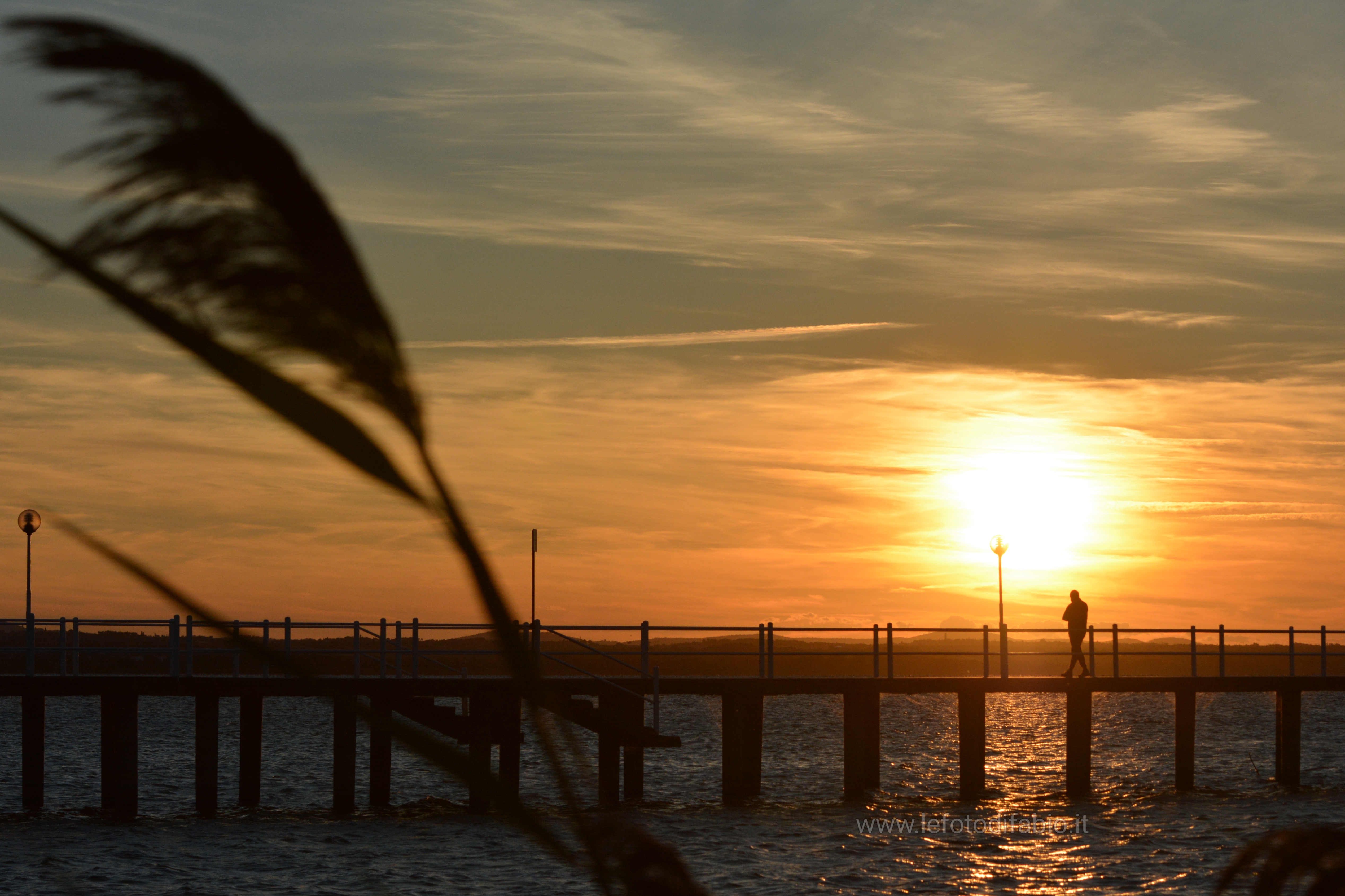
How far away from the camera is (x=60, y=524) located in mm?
1342

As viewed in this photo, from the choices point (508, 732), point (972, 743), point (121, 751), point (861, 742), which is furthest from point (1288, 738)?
point (121, 751)

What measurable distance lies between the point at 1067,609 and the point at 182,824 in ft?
53.6

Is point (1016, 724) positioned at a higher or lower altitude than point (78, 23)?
lower

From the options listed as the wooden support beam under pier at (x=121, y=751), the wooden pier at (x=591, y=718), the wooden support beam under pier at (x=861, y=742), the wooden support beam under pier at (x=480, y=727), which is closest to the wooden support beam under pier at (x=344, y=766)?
the wooden pier at (x=591, y=718)

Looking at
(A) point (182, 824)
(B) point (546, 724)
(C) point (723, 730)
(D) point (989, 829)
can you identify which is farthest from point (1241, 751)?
(B) point (546, 724)

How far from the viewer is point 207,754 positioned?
25.1m

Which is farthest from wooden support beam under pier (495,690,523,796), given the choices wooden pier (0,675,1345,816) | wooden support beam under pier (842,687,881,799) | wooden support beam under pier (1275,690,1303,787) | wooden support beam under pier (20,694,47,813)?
wooden support beam under pier (1275,690,1303,787)

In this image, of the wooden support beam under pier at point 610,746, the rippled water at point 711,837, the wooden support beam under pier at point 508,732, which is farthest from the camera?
the wooden support beam under pier at point 508,732

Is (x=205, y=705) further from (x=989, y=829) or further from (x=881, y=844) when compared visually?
(x=989, y=829)

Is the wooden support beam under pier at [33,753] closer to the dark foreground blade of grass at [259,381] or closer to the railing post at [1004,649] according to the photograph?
the railing post at [1004,649]

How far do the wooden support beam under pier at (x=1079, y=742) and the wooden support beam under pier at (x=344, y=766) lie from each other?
12.9 m

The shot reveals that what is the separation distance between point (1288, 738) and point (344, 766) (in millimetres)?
19800

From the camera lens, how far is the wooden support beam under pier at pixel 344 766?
79.0ft

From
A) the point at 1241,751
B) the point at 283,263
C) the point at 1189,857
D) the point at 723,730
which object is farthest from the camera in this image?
the point at 1241,751
